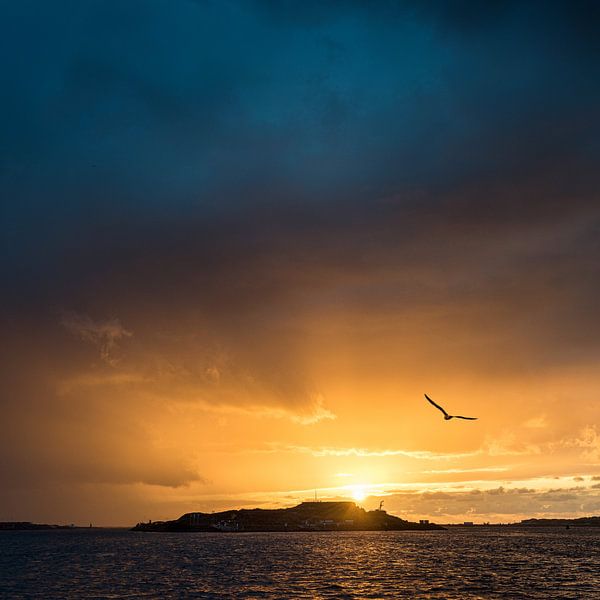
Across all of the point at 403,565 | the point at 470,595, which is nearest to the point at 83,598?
the point at 470,595

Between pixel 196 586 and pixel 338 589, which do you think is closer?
pixel 338 589

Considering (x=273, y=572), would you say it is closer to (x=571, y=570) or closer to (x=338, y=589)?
(x=338, y=589)

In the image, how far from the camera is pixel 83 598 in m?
81.1

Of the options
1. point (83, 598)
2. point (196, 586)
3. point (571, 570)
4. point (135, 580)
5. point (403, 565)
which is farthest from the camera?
point (403, 565)

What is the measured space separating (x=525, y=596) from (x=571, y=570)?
153ft

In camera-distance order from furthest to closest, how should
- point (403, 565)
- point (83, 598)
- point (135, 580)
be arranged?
point (403, 565) < point (135, 580) < point (83, 598)

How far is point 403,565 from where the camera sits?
5148 inches

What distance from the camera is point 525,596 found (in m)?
83.9

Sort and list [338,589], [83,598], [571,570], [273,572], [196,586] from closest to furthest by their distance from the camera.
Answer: [83,598] < [338,589] < [196,586] < [273,572] < [571,570]

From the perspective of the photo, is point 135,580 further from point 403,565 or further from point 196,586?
point 403,565

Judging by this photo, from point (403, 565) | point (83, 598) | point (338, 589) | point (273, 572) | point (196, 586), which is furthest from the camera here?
point (403, 565)

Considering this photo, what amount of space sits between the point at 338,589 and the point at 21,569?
249 ft

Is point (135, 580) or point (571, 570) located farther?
point (571, 570)

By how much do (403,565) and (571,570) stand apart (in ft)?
108
